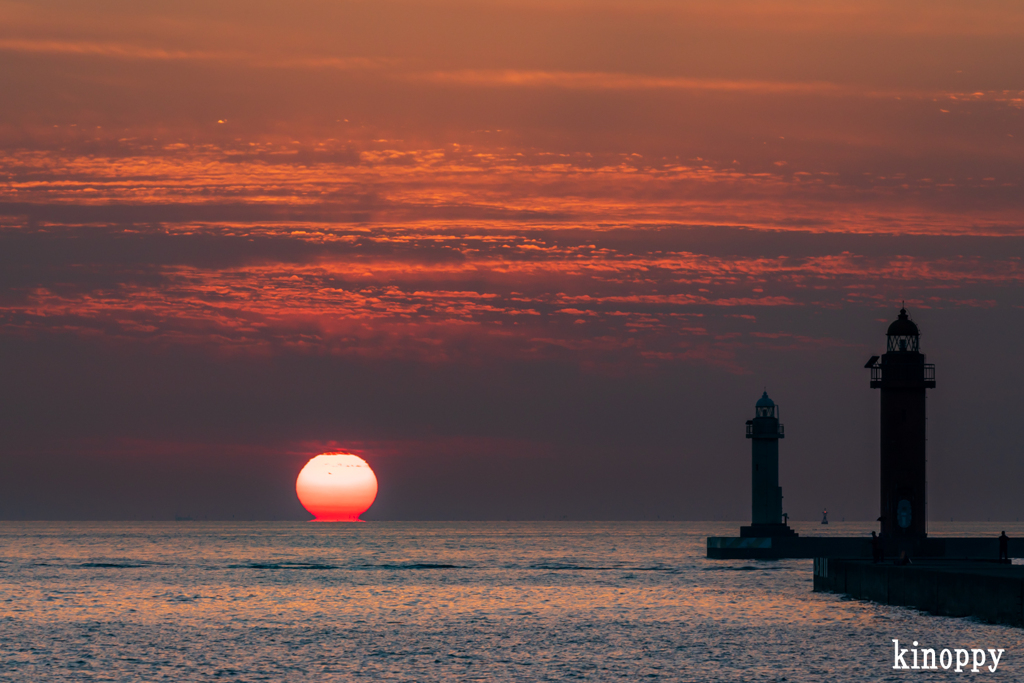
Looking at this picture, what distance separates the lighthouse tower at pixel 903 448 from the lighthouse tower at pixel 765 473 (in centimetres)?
3242

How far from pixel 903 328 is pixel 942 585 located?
26.3 m

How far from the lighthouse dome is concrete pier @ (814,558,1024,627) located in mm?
13897

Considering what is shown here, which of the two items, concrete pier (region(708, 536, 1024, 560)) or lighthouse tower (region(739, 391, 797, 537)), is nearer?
concrete pier (region(708, 536, 1024, 560))

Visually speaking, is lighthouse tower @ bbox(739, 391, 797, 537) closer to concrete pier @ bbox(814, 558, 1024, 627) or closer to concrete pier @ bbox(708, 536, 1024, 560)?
concrete pier @ bbox(708, 536, 1024, 560)

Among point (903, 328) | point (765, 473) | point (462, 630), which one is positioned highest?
point (903, 328)

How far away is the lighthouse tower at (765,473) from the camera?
105 meters

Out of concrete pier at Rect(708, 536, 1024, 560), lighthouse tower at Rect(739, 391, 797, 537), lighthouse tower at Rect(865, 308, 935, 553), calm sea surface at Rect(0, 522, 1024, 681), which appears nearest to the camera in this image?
calm sea surface at Rect(0, 522, 1024, 681)

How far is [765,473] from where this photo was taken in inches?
4149

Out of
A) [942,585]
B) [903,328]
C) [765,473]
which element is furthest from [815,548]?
[942,585]

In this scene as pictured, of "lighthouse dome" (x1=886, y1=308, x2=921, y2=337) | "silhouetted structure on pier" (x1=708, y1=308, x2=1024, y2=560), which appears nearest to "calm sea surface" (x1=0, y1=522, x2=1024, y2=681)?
"silhouetted structure on pier" (x1=708, y1=308, x2=1024, y2=560)

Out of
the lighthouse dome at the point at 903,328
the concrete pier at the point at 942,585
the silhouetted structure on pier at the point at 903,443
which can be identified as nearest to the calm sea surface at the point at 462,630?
the concrete pier at the point at 942,585

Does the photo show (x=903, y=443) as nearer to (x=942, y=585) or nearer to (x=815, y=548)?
(x=942, y=585)

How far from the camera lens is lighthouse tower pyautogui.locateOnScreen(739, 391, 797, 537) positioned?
104812 millimetres

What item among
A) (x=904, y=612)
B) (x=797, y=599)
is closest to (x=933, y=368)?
(x=797, y=599)
